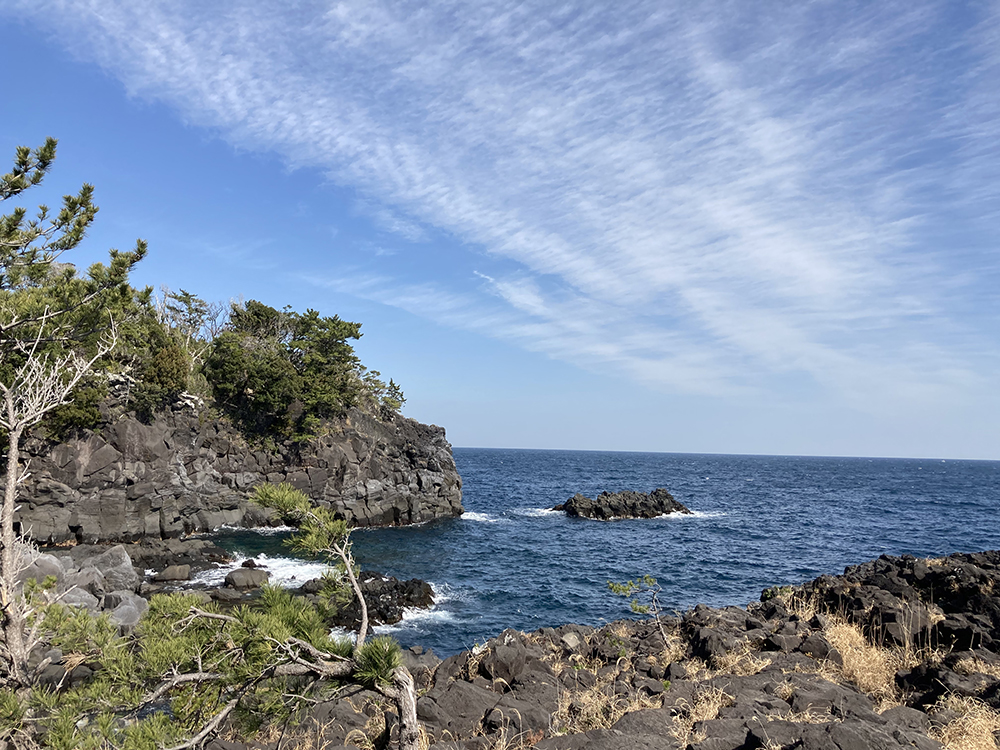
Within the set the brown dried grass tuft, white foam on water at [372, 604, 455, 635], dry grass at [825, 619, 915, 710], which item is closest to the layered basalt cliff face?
white foam on water at [372, 604, 455, 635]

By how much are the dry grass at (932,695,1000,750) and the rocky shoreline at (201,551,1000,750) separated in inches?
1.1

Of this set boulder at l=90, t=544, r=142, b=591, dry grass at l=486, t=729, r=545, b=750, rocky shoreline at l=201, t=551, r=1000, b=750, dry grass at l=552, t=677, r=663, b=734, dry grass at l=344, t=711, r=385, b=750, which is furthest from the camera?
boulder at l=90, t=544, r=142, b=591

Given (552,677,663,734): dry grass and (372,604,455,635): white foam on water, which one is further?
(372,604,455,635): white foam on water

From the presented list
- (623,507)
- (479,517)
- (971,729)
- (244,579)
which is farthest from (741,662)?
(623,507)

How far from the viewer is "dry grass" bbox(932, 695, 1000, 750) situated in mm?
6562

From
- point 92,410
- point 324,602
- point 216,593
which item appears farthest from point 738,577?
point 92,410

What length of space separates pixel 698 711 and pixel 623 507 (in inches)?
1936

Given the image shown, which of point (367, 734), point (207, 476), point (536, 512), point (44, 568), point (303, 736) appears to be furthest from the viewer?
point (536, 512)

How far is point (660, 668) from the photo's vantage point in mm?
11484

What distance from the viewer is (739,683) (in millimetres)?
9688

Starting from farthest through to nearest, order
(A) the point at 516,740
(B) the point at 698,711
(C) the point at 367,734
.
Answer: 1. (C) the point at 367,734
2. (B) the point at 698,711
3. (A) the point at 516,740

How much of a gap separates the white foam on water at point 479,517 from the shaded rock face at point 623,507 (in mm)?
8243

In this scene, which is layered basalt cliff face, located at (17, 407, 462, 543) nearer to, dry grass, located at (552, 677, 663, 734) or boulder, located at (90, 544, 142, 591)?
boulder, located at (90, 544, 142, 591)

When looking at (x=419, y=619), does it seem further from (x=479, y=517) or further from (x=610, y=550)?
(x=479, y=517)
